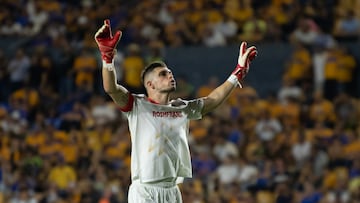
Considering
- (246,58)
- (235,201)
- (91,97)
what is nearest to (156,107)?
(246,58)

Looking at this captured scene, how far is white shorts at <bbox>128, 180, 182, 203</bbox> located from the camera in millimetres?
7961

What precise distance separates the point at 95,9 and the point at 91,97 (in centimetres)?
281

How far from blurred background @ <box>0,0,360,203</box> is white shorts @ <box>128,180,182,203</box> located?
6700mm

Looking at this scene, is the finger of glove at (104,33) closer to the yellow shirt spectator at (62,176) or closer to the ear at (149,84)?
the ear at (149,84)

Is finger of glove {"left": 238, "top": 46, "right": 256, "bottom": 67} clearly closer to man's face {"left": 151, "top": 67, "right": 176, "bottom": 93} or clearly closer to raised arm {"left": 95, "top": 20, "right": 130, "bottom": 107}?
man's face {"left": 151, "top": 67, "right": 176, "bottom": 93}

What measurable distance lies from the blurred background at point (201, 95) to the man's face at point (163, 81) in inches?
266

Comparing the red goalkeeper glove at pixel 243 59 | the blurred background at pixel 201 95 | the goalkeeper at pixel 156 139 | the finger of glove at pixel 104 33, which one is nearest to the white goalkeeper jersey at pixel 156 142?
the goalkeeper at pixel 156 139

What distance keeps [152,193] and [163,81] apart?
92 centimetres

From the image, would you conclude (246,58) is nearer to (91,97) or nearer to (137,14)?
(91,97)

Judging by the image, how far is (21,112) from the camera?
18.0 metres

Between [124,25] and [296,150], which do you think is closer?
[296,150]

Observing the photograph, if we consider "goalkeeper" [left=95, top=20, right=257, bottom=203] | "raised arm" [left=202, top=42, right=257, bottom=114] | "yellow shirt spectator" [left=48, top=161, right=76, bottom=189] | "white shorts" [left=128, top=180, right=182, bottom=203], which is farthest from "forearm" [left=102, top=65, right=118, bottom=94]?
"yellow shirt spectator" [left=48, top=161, right=76, bottom=189]

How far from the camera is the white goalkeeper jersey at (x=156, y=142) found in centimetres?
794

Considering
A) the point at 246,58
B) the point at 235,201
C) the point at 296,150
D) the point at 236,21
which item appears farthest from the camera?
the point at 236,21
